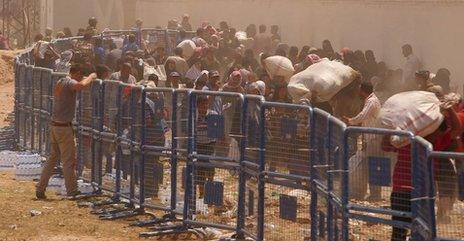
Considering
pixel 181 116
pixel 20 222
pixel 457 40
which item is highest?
pixel 457 40

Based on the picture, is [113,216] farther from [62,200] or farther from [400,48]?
[400,48]

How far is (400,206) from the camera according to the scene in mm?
8891

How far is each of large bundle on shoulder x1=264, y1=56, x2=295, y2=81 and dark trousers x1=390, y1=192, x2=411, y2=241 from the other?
971 cm

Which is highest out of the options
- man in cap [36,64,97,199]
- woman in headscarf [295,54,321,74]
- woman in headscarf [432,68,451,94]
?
woman in headscarf [295,54,321,74]

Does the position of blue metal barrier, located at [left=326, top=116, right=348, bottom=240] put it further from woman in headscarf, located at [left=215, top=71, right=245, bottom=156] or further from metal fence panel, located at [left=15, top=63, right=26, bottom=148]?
metal fence panel, located at [left=15, top=63, right=26, bottom=148]

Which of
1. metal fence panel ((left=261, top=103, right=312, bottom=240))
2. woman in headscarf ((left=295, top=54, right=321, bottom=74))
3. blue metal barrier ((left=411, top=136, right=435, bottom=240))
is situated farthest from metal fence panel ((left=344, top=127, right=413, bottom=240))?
woman in headscarf ((left=295, top=54, right=321, bottom=74))

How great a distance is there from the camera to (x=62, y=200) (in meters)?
15.0

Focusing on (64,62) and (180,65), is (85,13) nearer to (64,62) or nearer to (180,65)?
(64,62)

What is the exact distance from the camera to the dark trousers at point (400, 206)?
8750 millimetres

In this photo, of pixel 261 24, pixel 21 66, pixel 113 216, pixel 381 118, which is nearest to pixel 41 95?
pixel 21 66

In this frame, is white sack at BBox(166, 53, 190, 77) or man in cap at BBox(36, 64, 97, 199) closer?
man in cap at BBox(36, 64, 97, 199)

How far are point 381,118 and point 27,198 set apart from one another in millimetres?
6964

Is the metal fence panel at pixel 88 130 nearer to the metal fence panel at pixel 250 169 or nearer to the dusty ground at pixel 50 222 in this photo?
the dusty ground at pixel 50 222

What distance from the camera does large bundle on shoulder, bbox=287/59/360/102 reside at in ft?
53.2
